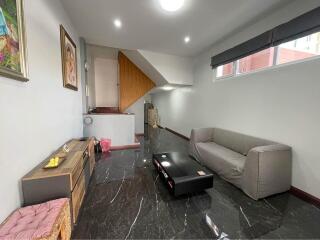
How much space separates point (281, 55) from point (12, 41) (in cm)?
327

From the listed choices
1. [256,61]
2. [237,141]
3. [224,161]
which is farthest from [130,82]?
[224,161]

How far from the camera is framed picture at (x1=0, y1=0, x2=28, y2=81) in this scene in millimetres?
1040

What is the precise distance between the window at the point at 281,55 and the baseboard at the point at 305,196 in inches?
71.8

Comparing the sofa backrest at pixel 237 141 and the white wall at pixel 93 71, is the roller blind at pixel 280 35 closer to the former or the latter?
the sofa backrest at pixel 237 141

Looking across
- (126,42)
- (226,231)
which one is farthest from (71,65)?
(226,231)

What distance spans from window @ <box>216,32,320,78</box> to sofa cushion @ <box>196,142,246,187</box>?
5.29ft

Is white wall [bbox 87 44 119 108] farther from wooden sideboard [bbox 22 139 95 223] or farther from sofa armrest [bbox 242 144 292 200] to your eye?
sofa armrest [bbox 242 144 292 200]

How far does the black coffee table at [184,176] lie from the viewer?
6.10 feet

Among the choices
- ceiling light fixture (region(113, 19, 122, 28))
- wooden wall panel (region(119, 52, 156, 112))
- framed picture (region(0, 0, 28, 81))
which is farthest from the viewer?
wooden wall panel (region(119, 52, 156, 112))

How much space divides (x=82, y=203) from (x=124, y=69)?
4.27 metres

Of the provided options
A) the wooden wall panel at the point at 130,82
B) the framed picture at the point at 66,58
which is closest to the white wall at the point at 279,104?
the wooden wall panel at the point at 130,82

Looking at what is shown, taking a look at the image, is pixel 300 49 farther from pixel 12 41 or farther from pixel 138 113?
pixel 138 113

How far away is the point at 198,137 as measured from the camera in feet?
11.0

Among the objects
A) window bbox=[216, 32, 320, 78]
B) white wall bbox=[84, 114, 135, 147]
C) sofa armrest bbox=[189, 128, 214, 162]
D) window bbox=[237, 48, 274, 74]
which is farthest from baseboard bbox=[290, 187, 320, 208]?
white wall bbox=[84, 114, 135, 147]
